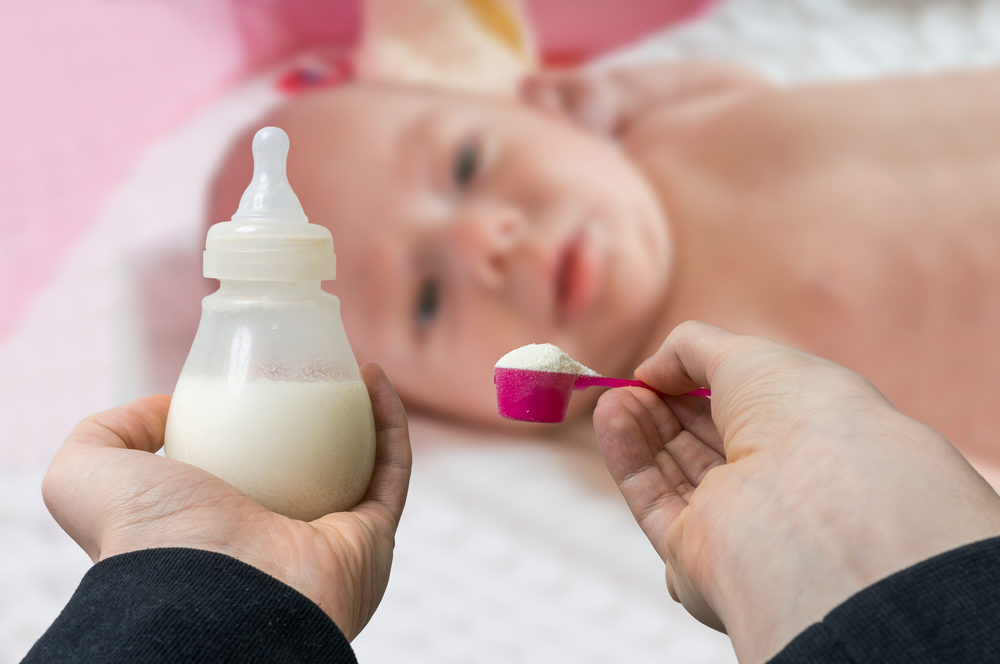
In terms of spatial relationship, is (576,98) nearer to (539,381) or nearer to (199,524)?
(539,381)

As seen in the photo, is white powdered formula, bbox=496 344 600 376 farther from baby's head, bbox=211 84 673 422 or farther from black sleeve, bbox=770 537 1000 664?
baby's head, bbox=211 84 673 422

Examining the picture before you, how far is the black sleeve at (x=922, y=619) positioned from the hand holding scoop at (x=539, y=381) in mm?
202

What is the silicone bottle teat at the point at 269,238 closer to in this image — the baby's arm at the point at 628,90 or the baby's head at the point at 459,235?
the baby's head at the point at 459,235

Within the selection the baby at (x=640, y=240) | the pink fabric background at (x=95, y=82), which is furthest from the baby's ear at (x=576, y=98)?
the pink fabric background at (x=95, y=82)

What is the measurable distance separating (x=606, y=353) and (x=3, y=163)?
831 mm

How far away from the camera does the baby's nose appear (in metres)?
0.94

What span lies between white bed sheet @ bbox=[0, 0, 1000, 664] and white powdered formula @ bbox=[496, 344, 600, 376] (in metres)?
0.48

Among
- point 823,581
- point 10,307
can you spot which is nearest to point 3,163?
point 10,307

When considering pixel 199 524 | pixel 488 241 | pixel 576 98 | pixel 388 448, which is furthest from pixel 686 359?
pixel 576 98

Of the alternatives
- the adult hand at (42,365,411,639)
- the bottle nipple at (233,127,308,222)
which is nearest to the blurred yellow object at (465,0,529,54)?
the bottle nipple at (233,127,308,222)

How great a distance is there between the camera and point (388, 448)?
0.57 metres

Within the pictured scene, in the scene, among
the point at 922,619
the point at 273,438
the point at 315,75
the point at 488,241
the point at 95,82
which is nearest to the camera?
the point at 922,619

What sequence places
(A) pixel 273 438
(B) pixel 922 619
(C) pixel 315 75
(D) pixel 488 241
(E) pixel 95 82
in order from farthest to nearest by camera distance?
(C) pixel 315 75
(E) pixel 95 82
(D) pixel 488 241
(A) pixel 273 438
(B) pixel 922 619

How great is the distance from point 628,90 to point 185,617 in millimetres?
1121
